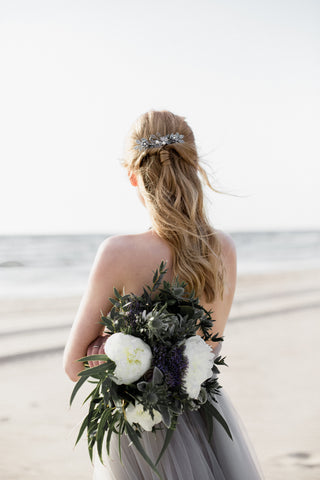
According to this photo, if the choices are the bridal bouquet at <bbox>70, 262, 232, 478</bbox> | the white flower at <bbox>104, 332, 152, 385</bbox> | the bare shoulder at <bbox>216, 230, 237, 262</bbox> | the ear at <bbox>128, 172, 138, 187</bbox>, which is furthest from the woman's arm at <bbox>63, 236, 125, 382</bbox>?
the bare shoulder at <bbox>216, 230, 237, 262</bbox>

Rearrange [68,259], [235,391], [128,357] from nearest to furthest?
1. [128,357]
2. [235,391]
3. [68,259]

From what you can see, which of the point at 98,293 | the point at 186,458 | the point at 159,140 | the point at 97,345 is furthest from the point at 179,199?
the point at 186,458

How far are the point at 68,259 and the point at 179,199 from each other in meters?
25.6

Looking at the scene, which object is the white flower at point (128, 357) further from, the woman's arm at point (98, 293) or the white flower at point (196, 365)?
the woman's arm at point (98, 293)

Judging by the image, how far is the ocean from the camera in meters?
17.2

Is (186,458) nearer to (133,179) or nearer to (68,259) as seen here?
(133,179)

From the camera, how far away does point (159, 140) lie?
1.91 m

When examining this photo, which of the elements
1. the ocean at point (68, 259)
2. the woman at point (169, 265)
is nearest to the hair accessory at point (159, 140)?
the woman at point (169, 265)

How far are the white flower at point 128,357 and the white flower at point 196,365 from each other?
5.2 inches

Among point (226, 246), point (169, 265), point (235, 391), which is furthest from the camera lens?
point (235, 391)

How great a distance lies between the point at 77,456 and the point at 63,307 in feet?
24.2

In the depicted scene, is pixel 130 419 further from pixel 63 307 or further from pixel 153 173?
pixel 63 307

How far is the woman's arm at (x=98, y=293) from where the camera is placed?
171 centimetres

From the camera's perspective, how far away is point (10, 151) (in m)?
38.3
